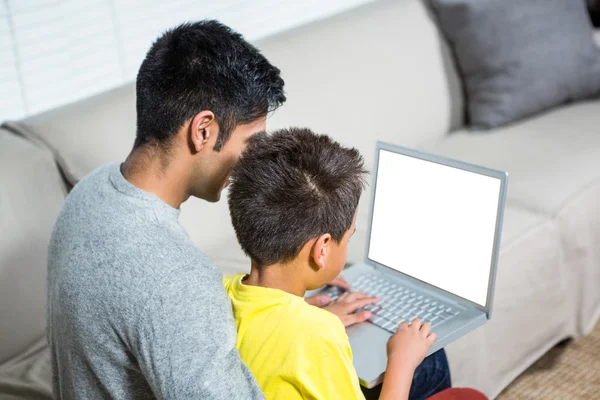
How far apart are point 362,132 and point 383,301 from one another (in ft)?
2.81

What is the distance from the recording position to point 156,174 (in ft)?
3.68

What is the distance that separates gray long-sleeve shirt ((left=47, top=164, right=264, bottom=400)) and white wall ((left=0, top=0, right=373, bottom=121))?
823 mm

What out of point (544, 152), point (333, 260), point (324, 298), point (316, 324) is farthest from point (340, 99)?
point (316, 324)

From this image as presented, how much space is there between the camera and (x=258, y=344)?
105 cm

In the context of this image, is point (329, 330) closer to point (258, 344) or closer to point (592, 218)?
point (258, 344)

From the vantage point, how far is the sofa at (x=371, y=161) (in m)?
1.58

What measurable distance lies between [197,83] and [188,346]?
0.40 m

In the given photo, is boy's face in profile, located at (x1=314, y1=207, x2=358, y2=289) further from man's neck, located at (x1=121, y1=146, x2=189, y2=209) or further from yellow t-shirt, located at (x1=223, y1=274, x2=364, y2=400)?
man's neck, located at (x1=121, y1=146, x2=189, y2=209)

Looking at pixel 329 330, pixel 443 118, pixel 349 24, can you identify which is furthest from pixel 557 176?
pixel 329 330

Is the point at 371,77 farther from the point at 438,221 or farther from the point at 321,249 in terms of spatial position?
the point at 321,249

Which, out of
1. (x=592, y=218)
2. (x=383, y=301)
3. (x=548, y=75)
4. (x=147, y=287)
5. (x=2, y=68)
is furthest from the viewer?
(x=548, y=75)

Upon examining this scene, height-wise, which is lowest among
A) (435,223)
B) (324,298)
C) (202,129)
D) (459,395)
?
(459,395)

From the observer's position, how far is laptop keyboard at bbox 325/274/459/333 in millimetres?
1325

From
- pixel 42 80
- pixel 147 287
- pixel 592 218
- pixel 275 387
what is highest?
pixel 42 80
